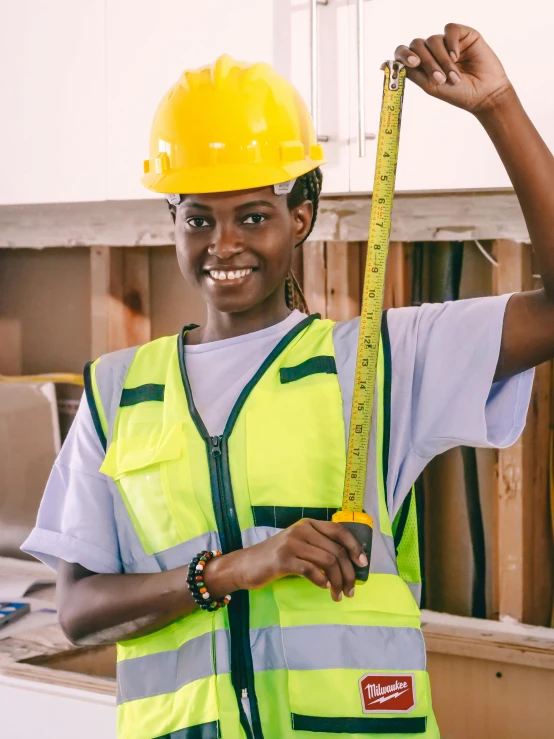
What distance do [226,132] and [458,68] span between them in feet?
1.02

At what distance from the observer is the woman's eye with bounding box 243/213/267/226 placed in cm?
113

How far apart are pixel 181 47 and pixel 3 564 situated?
4.57ft

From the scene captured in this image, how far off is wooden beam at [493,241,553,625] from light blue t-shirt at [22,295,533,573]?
0.73 m

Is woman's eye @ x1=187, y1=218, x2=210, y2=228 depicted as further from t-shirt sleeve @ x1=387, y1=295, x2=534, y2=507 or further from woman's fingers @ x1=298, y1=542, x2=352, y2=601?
woman's fingers @ x1=298, y1=542, x2=352, y2=601

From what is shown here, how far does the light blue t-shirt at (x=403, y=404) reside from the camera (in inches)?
40.9

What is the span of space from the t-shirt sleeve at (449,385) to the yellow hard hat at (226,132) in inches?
9.6

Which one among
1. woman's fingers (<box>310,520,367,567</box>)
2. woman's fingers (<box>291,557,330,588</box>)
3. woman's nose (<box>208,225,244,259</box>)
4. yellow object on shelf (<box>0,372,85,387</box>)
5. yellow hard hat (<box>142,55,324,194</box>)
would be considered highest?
yellow hard hat (<box>142,55,324,194</box>)

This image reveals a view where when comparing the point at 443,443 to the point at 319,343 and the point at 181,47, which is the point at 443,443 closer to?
the point at 319,343

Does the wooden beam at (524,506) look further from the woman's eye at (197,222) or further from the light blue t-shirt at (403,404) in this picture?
the woman's eye at (197,222)

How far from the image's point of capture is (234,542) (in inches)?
42.8

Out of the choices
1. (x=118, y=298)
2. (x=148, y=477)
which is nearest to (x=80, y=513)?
(x=148, y=477)

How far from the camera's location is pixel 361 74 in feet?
4.96

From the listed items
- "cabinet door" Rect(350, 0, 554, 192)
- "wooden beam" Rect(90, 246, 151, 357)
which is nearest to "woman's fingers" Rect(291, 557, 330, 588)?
"cabinet door" Rect(350, 0, 554, 192)

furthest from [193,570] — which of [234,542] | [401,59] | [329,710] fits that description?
[401,59]
